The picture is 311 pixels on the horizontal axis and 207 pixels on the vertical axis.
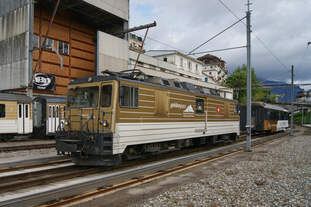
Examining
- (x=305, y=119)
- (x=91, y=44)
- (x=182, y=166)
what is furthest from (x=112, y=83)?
(x=305, y=119)

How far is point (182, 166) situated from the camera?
9086mm

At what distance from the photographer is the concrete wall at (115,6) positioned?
25.5 metres

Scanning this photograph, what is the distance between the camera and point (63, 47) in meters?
26.7

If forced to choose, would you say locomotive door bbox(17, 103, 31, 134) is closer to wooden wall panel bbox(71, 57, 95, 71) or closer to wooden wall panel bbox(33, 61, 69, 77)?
wooden wall panel bbox(33, 61, 69, 77)

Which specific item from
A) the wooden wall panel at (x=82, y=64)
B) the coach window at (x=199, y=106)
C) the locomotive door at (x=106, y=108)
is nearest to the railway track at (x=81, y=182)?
the locomotive door at (x=106, y=108)

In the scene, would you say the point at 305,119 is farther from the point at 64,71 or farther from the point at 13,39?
the point at 13,39

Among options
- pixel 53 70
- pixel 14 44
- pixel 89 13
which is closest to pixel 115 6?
pixel 89 13

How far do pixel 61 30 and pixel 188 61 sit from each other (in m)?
31.2

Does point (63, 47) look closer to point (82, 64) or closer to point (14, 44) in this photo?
point (82, 64)

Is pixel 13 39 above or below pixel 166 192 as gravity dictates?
above

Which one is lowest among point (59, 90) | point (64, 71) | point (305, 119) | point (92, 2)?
point (305, 119)

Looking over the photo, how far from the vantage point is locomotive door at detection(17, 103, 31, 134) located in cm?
1791

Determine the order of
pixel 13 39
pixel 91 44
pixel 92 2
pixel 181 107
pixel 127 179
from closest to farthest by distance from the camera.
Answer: pixel 127 179 → pixel 181 107 → pixel 13 39 → pixel 92 2 → pixel 91 44

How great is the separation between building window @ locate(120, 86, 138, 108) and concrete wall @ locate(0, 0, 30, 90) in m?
16.2
